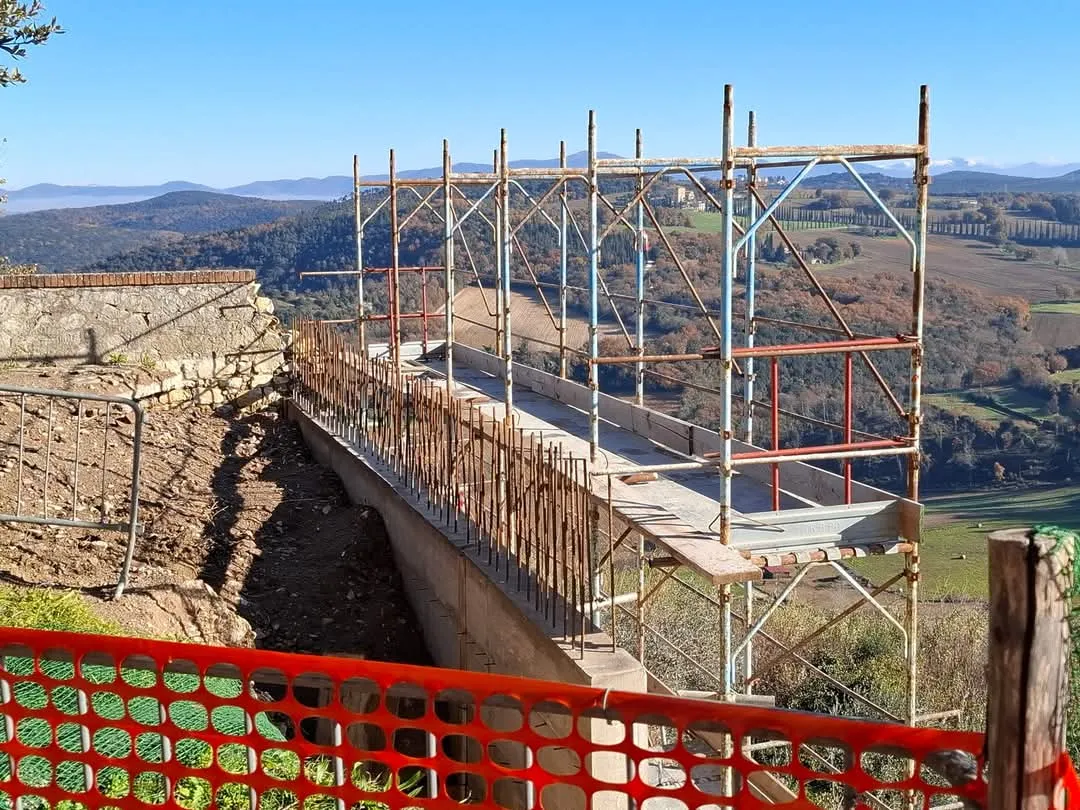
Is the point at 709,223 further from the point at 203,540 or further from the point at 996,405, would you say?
the point at 203,540

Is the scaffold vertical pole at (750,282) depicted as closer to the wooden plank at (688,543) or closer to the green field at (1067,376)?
the wooden plank at (688,543)

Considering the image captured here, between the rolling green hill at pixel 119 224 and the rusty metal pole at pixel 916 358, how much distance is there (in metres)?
35.3

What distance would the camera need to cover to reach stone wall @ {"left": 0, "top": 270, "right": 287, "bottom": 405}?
13.8m

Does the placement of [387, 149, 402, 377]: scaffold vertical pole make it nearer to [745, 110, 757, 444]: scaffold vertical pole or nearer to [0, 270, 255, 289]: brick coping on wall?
[0, 270, 255, 289]: brick coping on wall

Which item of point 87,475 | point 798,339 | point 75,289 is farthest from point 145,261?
point 87,475

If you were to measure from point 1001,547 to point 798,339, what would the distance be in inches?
1558

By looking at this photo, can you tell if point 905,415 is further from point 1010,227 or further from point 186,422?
point 1010,227

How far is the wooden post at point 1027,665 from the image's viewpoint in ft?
7.84

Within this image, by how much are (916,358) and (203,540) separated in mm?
5918

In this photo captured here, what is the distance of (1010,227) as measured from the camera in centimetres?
7119

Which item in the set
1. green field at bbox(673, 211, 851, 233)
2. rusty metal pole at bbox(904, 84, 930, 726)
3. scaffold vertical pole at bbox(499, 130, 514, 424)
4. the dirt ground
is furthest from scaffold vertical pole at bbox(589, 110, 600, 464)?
green field at bbox(673, 211, 851, 233)

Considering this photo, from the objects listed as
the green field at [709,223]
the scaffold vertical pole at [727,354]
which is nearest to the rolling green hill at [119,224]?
the green field at [709,223]

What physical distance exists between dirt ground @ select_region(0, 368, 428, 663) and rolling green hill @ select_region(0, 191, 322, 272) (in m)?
28.4

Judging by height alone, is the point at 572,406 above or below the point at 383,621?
above
